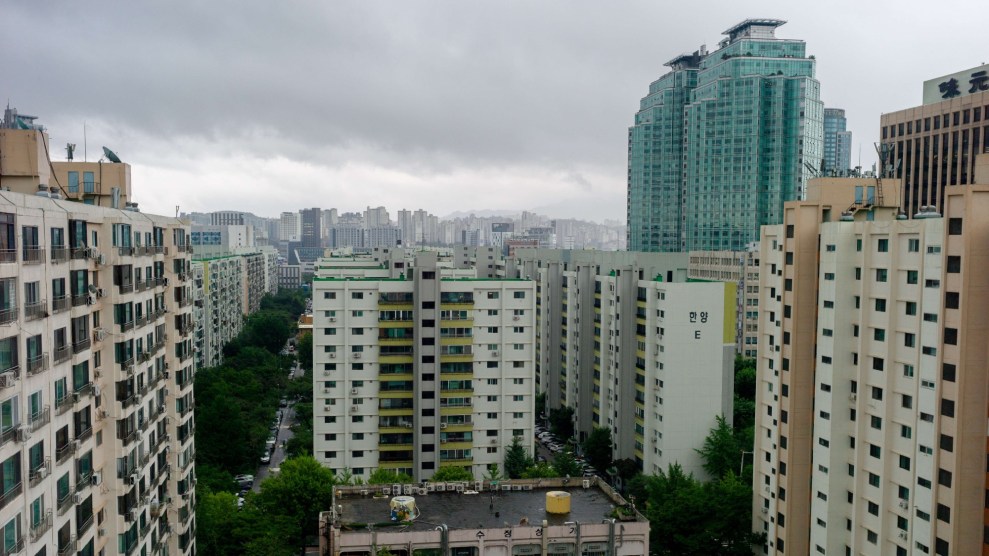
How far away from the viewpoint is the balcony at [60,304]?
576 inches

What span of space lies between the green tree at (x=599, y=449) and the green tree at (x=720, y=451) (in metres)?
6.70

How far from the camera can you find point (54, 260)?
14.8m

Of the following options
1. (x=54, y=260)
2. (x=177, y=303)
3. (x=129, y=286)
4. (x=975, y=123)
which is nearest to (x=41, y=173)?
(x=129, y=286)

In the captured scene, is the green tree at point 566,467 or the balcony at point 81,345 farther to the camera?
the green tree at point 566,467

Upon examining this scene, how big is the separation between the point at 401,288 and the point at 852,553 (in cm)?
2210

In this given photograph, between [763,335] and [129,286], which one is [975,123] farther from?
[129,286]

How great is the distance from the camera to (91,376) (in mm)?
16922

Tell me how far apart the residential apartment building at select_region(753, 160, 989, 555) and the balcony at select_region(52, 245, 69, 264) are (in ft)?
70.8

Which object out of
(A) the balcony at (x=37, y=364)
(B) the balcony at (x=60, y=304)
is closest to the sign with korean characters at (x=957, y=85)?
(B) the balcony at (x=60, y=304)

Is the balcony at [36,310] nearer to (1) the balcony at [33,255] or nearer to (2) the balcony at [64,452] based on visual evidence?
(1) the balcony at [33,255]

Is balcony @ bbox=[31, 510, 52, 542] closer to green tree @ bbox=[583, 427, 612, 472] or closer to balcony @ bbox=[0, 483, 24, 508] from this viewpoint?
balcony @ bbox=[0, 483, 24, 508]

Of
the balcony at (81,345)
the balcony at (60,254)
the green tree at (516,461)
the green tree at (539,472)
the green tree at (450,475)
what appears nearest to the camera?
the balcony at (60,254)

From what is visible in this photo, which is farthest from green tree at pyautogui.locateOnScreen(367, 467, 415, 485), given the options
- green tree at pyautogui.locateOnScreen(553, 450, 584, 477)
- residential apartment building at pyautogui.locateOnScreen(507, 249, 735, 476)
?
residential apartment building at pyautogui.locateOnScreen(507, 249, 735, 476)

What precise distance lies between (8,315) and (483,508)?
1891 cm
